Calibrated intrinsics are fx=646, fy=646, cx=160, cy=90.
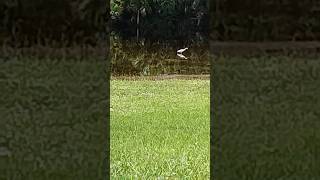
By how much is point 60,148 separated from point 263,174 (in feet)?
2.60

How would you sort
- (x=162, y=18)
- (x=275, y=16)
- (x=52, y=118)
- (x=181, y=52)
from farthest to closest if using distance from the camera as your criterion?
(x=162, y=18) → (x=181, y=52) → (x=275, y=16) → (x=52, y=118)

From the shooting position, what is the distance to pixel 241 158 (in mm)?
2391

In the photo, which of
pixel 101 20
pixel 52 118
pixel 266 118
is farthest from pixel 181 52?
pixel 101 20

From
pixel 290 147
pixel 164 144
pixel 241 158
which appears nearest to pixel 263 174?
pixel 241 158

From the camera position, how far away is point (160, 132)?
138 inches

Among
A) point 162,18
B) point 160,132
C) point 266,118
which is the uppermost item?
point 162,18

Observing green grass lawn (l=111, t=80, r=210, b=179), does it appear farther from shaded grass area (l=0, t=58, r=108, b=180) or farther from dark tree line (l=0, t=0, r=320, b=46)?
dark tree line (l=0, t=0, r=320, b=46)

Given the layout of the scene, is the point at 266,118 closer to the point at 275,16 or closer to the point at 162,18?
the point at 275,16

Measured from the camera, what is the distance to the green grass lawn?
8.25 feet

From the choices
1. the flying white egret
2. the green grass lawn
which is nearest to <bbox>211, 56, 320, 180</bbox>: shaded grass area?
the green grass lawn

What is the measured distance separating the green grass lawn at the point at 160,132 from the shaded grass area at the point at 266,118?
16cm

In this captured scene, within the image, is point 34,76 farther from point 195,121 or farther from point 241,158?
point 241,158

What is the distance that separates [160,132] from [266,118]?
2.01 feet

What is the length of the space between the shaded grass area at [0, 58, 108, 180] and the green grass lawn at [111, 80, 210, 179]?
179 millimetres
